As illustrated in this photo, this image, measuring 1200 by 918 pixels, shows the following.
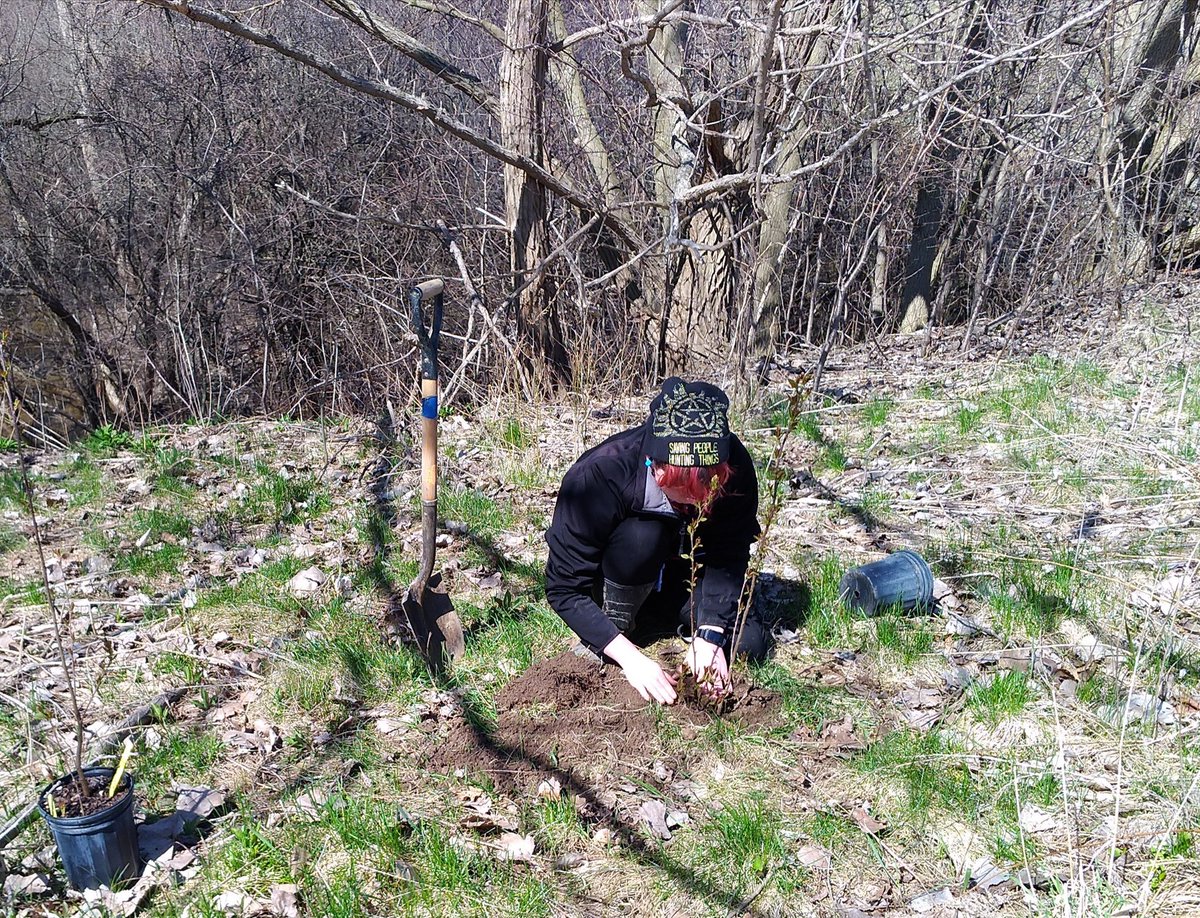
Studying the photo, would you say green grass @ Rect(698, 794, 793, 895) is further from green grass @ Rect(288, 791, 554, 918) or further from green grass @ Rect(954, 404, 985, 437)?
green grass @ Rect(954, 404, 985, 437)

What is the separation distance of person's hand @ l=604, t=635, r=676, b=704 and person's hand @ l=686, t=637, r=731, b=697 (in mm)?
114

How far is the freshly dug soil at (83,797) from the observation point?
8.25 feet

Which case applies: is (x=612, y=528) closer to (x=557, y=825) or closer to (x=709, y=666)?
(x=709, y=666)

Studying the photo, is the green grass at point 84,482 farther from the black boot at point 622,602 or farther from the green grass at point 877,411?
the green grass at point 877,411

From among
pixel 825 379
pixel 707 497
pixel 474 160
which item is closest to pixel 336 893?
pixel 707 497

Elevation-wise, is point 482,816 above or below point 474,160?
below

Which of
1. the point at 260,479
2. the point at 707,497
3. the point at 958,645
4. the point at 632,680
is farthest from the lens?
the point at 260,479

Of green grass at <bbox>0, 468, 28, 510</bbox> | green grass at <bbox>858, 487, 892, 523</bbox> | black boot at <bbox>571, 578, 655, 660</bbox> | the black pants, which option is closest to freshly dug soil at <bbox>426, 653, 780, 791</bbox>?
black boot at <bbox>571, 578, 655, 660</bbox>

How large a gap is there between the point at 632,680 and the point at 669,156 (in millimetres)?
5572

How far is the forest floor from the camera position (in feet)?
Result: 8.56

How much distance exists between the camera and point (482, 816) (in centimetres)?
286

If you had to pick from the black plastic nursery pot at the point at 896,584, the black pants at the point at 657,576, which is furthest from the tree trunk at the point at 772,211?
the black pants at the point at 657,576

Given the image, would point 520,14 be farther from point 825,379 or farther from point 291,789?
point 291,789

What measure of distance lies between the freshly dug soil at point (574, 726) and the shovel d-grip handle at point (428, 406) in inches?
24.0
